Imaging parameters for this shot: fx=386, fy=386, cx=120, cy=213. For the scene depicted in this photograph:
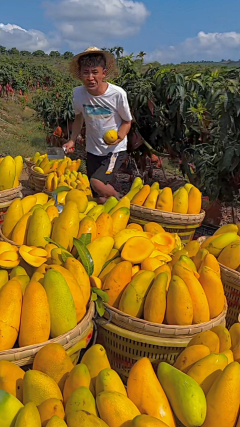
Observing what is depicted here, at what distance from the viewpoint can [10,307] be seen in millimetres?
1526

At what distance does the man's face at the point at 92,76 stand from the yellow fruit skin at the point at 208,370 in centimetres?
315

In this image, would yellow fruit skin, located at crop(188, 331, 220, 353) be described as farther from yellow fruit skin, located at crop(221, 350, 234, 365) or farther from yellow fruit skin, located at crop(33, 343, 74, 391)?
yellow fruit skin, located at crop(33, 343, 74, 391)

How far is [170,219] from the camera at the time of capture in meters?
3.03

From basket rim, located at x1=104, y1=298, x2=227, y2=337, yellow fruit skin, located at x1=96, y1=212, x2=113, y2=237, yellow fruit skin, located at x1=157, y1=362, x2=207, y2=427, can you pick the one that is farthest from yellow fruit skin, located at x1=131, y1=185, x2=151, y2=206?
yellow fruit skin, located at x1=157, y1=362, x2=207, y2=427

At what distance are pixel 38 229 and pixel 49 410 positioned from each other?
4.11ft

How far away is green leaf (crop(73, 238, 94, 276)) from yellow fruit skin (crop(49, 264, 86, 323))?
21 cm

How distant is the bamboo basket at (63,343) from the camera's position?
146cm

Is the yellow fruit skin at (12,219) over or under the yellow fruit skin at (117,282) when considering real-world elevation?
over

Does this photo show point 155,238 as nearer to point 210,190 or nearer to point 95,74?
point 95,74

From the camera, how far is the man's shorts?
413 centimetres

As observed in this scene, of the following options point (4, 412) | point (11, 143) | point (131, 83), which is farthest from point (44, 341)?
point (11, 143)

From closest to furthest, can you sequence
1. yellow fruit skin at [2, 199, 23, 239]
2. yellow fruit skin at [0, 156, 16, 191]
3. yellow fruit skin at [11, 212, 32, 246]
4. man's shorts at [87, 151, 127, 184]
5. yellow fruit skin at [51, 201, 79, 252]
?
yellow fruit skin at [51, 201, 79, 252] < yellow fruit skin at [11, 212, 32, 246] < yellow fruit skin at [2, 199, 23, 239] < yellow fruit skin at [0, 156, 16, 191] < man's shorts at [87, 151, 127, 184]

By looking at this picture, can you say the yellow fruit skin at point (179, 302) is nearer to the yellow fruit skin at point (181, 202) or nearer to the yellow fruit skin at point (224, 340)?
the yellow fruit skin at point (224, 340)

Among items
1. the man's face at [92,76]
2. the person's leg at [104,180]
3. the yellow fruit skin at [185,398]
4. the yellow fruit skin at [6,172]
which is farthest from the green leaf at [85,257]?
the man's face at [92,76]
